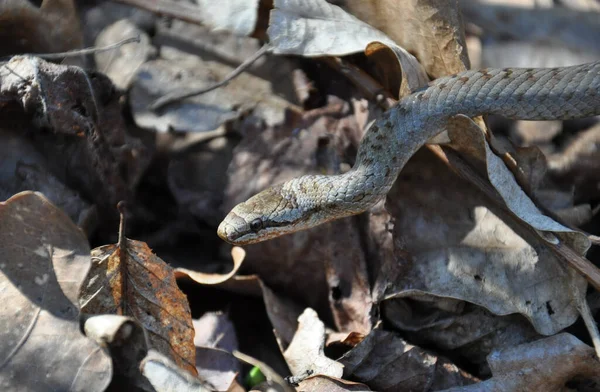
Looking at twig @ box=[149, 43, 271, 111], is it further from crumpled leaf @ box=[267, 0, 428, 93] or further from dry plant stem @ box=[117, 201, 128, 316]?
dry plant stem @ box=[117, 201, 128, 316]

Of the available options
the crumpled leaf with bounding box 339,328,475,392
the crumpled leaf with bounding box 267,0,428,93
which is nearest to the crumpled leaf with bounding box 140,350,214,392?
the crumpled leaf with bounding box 339,328,475,392

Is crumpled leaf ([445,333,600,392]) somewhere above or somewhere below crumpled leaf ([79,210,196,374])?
below

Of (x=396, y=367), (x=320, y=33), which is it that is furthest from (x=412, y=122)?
(x=396, y=367)

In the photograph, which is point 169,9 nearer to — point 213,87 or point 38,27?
point 213,87

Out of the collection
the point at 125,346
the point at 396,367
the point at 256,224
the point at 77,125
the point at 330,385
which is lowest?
the point at 396,367

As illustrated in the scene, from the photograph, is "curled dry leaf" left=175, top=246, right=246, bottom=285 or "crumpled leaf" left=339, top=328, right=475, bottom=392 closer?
"crumpled leaf" left=339, top=328, right=475, bottom=392

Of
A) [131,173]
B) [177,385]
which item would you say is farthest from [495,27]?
[177,385]
